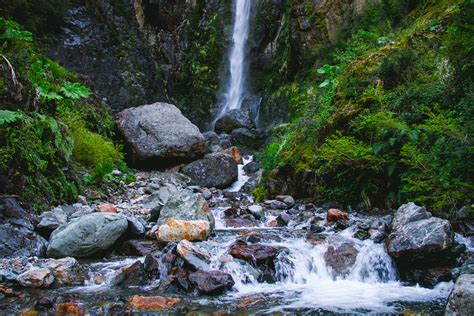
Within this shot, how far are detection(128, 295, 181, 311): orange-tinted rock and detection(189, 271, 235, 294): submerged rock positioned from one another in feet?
1.12

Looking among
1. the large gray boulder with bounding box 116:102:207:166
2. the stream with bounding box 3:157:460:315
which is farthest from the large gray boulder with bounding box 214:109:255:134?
the stream with bounding box 3:157:460:315

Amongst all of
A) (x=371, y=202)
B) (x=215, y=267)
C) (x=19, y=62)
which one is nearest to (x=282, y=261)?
(x=215, y=267)

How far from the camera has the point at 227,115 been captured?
18.4 meters

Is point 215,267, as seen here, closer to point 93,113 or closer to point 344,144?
point 344,144

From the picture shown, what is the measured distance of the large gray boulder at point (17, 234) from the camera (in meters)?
5.38

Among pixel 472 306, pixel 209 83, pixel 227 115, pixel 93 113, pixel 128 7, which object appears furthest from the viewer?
pixel 209 83

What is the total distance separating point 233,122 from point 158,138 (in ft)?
17.1

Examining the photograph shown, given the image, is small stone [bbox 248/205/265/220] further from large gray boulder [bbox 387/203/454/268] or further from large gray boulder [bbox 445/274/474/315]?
large gray boulder [bbox 445/274/474/315]

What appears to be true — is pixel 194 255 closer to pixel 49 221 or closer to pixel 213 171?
→ pixel 49 221

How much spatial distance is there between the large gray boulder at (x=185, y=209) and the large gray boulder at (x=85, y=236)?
0.91 m

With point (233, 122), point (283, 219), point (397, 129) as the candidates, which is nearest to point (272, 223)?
point (283, 219)

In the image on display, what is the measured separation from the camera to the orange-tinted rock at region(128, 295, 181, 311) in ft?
13.5

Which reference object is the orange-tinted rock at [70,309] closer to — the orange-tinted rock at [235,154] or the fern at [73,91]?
the fern at [73,91]

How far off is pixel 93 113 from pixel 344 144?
8280mm
